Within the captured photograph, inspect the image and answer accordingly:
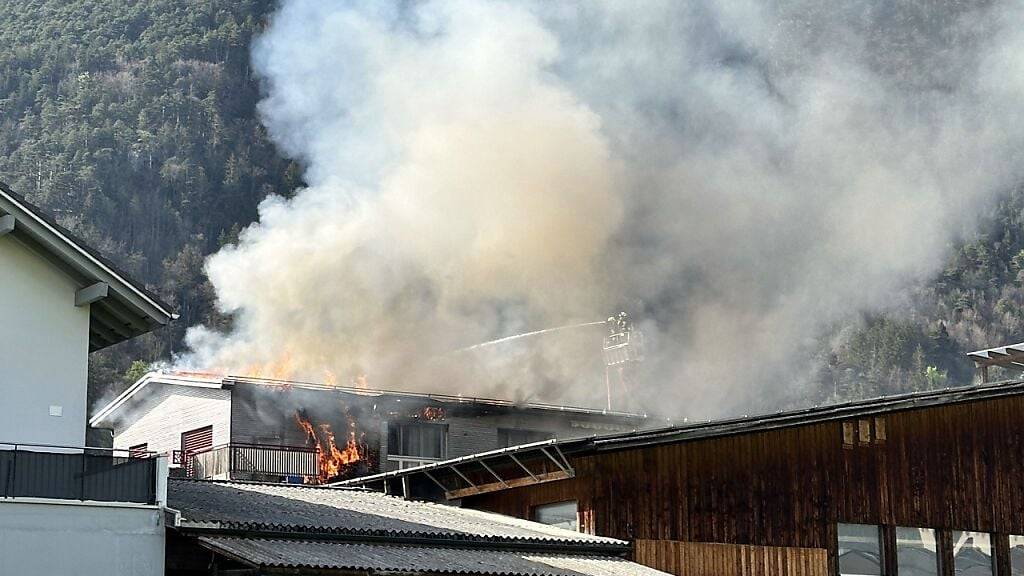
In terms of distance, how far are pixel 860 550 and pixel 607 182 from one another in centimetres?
6026

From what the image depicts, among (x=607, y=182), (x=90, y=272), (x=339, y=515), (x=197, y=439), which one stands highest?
(x=607, y=182)

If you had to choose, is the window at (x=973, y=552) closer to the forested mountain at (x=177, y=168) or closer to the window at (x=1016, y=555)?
the window at (x=1016, y=555)

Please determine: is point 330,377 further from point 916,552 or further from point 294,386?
point 916,552

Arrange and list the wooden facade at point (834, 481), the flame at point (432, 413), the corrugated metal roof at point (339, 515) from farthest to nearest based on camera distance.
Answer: the flame at point (432, 413), the wooden facade at point (834, 481), the corrugated metal roof at point (339, 515)

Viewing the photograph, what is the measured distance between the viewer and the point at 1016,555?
90.5ft

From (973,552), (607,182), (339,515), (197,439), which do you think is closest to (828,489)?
(973,552)

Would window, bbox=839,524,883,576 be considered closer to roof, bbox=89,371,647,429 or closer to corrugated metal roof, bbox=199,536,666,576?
corrugated metal roof, bbox=199,536,666,576

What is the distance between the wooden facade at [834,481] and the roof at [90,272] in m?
9.35

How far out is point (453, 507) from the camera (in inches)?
1192

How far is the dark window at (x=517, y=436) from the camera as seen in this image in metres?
48.8

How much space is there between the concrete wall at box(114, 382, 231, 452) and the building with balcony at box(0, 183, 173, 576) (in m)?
19.9

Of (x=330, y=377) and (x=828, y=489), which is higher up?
(x=330, y=377)

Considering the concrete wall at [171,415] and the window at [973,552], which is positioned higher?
the concrete wall at [171,415]

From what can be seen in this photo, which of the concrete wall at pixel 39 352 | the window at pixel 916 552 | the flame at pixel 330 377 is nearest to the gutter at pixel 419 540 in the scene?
the concrete wall at pixel 39 352
